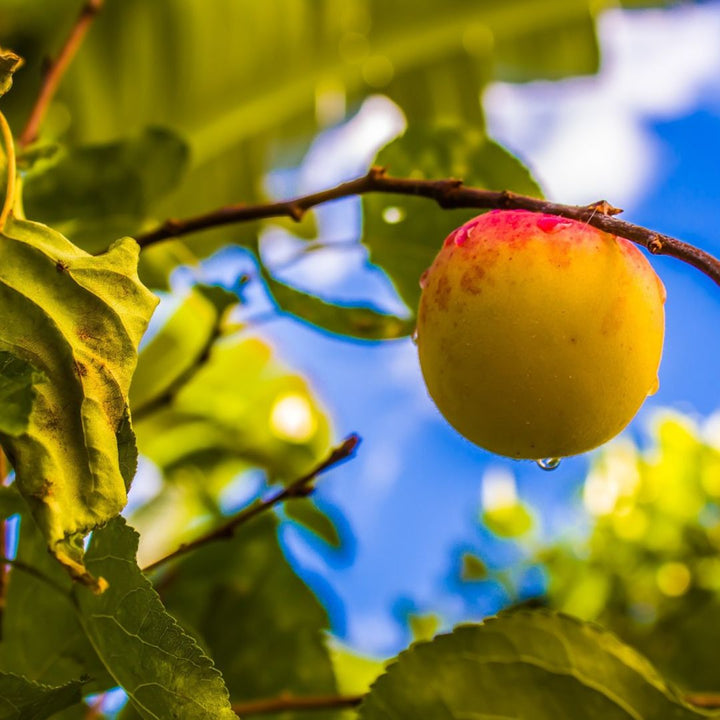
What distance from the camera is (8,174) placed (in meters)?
0.64

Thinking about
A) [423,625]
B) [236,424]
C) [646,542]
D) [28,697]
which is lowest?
[28,697]

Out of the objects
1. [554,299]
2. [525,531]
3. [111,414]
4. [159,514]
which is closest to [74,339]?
[111,414]

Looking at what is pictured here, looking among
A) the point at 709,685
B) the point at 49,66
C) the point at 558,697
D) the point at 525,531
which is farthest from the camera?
the point at 525,531

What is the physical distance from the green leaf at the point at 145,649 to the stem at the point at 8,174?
0.22m

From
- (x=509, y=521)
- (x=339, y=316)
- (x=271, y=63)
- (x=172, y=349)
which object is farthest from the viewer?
(x=509, y=521)

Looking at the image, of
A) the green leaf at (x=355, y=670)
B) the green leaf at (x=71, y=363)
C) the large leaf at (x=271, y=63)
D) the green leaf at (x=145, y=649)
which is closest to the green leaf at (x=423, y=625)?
the green leaf at (x=355, y=670)

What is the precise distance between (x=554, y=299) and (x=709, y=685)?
1356 millimetres

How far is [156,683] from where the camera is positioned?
56 cm

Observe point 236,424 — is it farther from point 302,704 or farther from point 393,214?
point 302,704

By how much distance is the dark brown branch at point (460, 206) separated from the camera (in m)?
0.62

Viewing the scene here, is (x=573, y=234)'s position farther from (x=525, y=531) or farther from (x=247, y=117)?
(x=525, y=531)

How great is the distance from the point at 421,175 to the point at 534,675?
566 mm

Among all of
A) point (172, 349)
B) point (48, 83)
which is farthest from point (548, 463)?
point (172, 349)

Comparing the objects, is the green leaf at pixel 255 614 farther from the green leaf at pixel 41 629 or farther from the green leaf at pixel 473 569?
the green leaf at pixel 473 569
